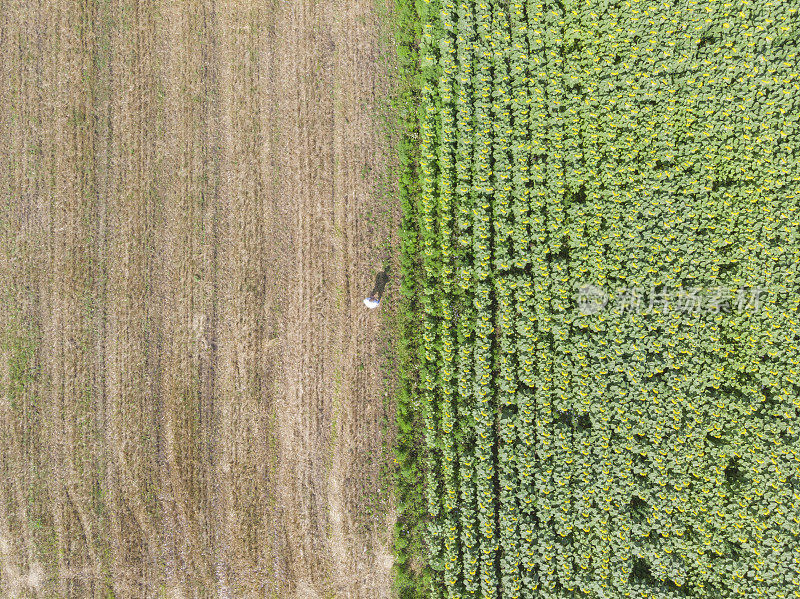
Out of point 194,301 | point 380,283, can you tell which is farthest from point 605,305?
point 194,301

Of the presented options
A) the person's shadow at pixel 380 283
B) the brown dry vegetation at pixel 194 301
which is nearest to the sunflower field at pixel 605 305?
the person's shadow at pixel 380 283

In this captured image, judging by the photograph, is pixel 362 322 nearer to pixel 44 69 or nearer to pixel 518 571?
pixel 518 571

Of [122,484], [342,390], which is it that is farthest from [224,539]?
[342,390]

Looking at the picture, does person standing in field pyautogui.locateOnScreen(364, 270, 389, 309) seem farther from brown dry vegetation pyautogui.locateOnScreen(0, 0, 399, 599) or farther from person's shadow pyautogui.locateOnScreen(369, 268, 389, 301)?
brown dry vegetation pyautogui.locateOnScreen(0, 0, 399, 599)

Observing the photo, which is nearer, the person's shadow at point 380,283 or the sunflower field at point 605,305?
the sunflower field at point 605,305

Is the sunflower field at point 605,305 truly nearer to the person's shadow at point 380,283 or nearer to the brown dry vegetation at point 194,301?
the person's shadow at point 380,283

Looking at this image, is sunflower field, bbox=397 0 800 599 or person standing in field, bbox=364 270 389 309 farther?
person standing in field, bbox=364 270 389 309

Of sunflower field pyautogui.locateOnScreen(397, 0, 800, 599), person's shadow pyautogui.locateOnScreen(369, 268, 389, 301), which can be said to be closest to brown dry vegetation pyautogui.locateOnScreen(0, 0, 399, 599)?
person's shadow pyautogui.locateOnScreen(369, 268, 389, 301)
